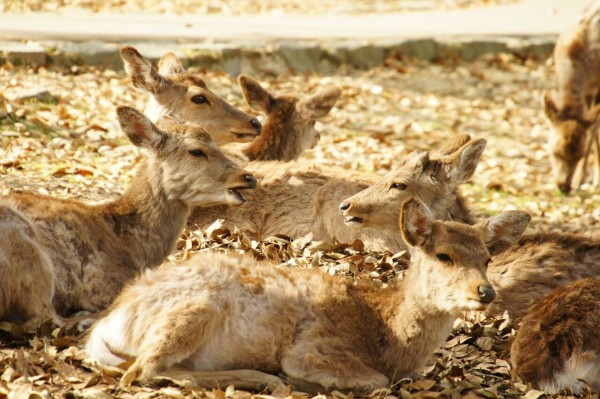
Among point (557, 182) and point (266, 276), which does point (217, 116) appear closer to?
point (266, 276)

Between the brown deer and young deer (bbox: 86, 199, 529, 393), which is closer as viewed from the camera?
young deer (bbox: 86, 199, 529, 393)

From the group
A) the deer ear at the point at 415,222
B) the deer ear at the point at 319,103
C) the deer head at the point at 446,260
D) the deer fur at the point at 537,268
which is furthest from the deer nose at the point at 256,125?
Answer: the deer ear at the point at 415,222

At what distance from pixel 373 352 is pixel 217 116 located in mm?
4308

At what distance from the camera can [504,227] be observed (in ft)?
21.6

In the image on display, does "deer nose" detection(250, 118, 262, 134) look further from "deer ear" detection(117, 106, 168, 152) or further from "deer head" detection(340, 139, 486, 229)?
"deer ear" detection(117, 106, 168, 152)

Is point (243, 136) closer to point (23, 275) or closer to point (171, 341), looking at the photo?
point (23, 275)

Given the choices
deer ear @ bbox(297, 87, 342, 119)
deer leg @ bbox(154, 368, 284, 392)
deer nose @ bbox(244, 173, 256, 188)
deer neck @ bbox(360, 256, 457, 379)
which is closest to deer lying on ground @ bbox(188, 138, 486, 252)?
deer nose @ bbox(244, 173, 256, 188)

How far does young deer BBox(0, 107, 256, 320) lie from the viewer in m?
6.30

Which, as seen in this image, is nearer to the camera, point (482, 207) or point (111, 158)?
point (111, 158)

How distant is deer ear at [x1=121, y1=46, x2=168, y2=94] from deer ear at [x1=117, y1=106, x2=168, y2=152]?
235 cm

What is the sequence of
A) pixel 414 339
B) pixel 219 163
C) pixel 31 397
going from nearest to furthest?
pixel 31 397, pixel 414 339, pixel 219 163

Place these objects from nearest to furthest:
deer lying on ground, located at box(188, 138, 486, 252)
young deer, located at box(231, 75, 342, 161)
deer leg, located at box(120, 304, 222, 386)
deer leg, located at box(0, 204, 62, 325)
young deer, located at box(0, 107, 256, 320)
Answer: deer leg, located at box(120, 304, 222, 386) → deer leg, located at box(0, 204, 62, 325) → young deer, located at box(0, 107, 256, 320) → deer lying on ground, located at box(188, 138, 486, 252) → young deer, located at box(231, 75, 342, 161)

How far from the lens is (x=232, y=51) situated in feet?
51.1

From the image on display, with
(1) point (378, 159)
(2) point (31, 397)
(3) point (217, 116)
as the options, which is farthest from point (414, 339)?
(1) point (378, 159)
